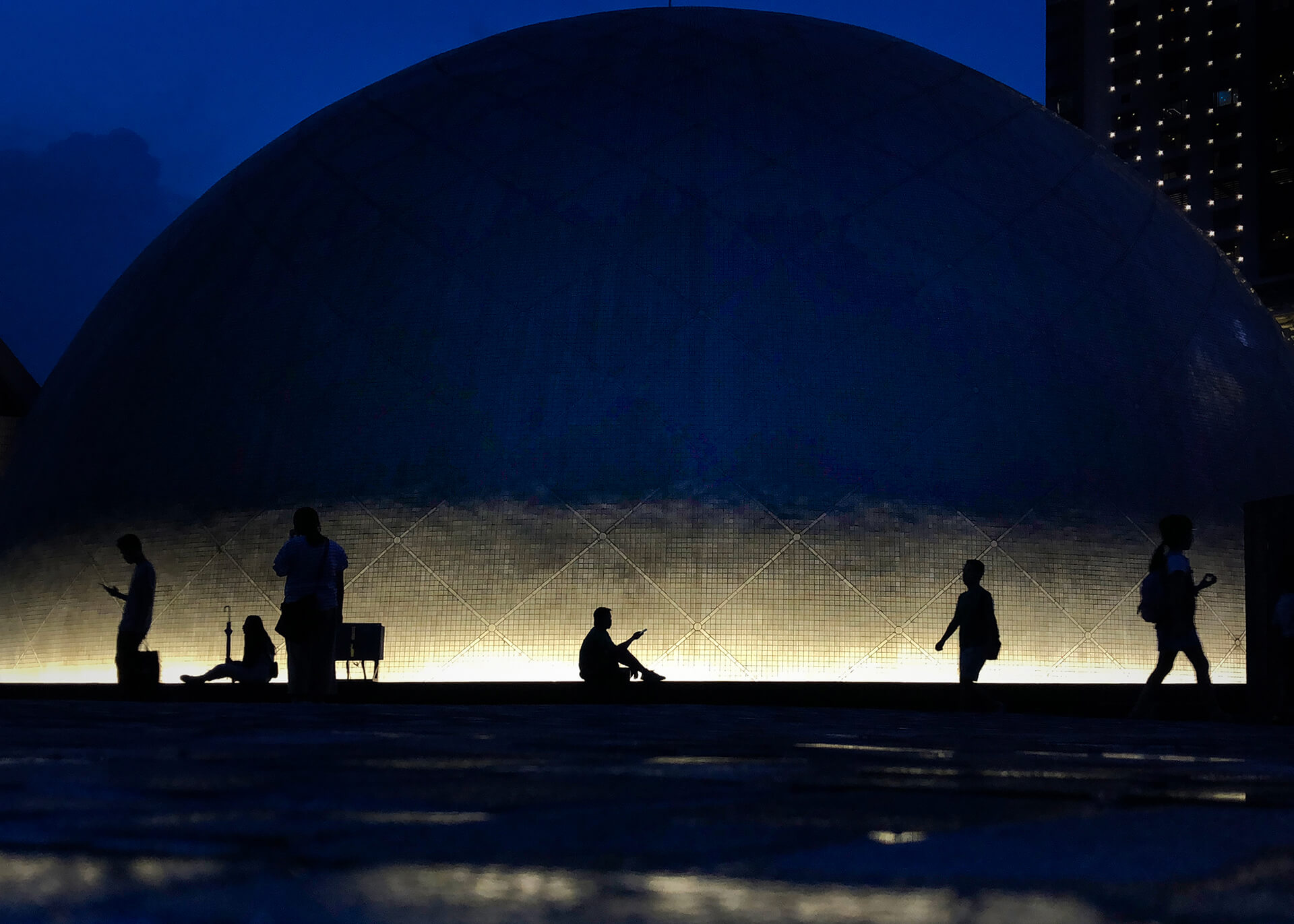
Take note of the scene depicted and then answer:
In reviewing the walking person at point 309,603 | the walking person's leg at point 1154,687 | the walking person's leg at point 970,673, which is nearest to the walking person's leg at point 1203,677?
the walking person's leg at point 1154,687

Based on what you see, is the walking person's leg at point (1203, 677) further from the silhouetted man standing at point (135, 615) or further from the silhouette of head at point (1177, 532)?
the silhouetted man standing at point (135, 615)

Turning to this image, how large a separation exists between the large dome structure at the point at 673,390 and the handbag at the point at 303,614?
5.07 meters

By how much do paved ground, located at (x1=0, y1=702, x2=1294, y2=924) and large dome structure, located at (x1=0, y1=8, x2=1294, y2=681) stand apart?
1122 centimetres

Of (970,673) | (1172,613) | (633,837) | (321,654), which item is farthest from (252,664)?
(633,837)

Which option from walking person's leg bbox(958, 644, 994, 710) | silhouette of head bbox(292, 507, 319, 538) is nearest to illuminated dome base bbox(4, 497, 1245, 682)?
walking person's leg bbox(958, 644, 994, 710)

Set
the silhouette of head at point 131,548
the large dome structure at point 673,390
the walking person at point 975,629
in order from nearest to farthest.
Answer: the silhouette of head at point 131,548, the walking person at point 975,629, the large dome structure at point 673,390

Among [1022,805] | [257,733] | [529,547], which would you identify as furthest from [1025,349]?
[1022,805]

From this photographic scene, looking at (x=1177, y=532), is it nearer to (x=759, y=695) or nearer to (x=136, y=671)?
(x=759, y=695)

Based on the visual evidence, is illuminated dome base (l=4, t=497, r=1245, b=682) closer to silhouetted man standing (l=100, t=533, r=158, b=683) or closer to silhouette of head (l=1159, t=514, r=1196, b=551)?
silhouetted man standing (l=100, t=533, r=158, b=683)

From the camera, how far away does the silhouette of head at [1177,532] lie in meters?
8.95

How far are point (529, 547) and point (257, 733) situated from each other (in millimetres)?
10495

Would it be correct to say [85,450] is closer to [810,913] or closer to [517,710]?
[517,710]

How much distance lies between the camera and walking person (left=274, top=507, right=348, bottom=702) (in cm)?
878

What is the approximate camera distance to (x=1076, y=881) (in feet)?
3.01
